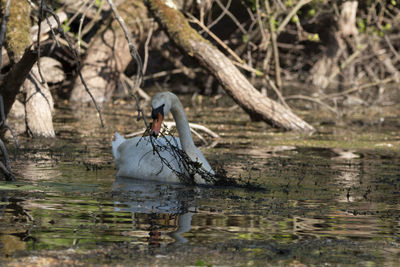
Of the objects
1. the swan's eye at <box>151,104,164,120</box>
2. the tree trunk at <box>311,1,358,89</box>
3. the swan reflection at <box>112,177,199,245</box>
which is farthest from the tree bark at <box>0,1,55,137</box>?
the tree trunk at <box>311,1,358,89</box>

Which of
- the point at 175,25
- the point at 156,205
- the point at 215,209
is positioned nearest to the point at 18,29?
the point at 175,25

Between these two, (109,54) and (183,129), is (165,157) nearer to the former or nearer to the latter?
(183,129)

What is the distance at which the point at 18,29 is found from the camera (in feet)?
41.2

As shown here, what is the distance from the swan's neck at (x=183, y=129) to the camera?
896cm

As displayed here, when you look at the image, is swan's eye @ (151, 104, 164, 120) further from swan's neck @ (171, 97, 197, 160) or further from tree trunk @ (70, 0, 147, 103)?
tree trunk @ (70, 0, 147, 103)

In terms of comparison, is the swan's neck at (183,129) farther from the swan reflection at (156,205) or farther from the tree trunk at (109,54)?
the tree trunk at (109,54)

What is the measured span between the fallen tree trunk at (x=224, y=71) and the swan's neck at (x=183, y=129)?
569 centimetres

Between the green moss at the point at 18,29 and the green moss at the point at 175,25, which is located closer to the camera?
the green moss at the point at 18,29

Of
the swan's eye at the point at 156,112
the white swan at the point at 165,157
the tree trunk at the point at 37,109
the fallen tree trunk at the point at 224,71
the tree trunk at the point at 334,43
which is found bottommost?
the white swan at the point at 165,157

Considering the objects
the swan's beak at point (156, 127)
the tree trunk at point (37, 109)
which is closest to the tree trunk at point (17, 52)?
the tree trunk at point (37, 109)

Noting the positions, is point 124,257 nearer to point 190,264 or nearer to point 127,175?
point 190,264

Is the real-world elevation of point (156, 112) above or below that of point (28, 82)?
below

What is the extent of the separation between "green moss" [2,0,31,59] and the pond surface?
1388 mm

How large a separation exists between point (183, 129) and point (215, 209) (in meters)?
1.92
